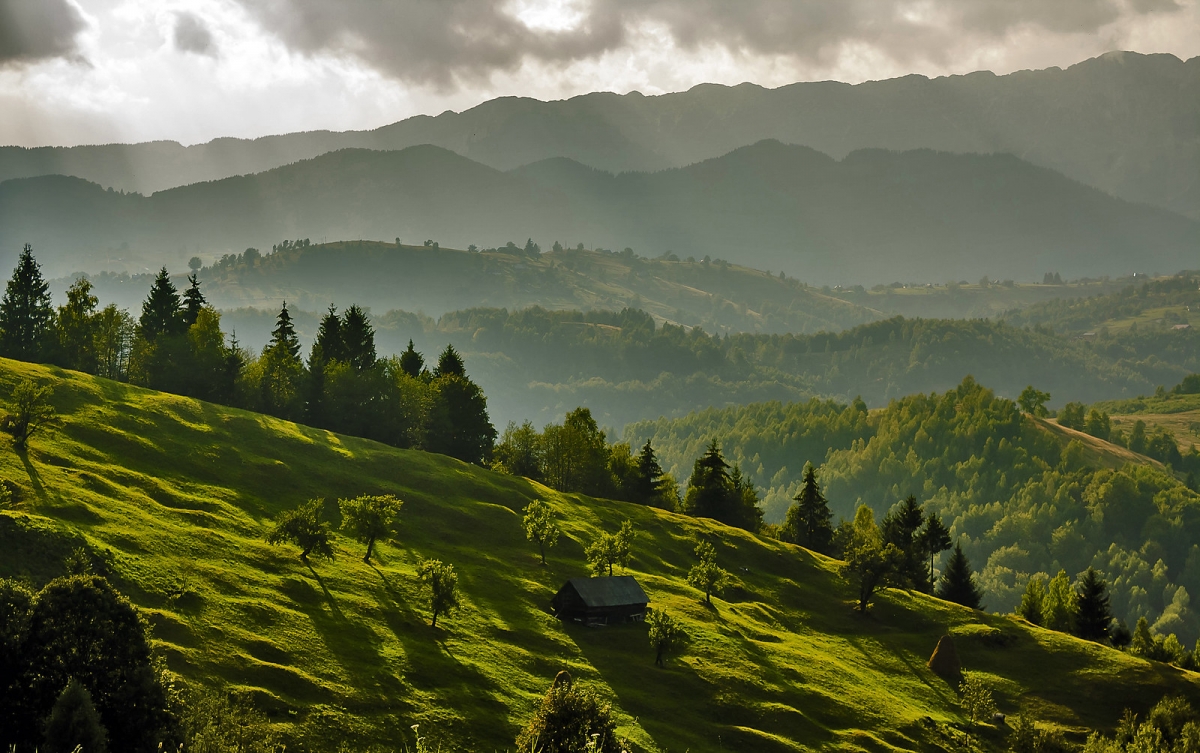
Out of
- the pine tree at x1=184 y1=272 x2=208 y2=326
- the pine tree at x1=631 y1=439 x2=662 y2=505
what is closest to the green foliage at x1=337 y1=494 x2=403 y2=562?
the pine tree at x1=631 y1=439 x2=662 y2=505

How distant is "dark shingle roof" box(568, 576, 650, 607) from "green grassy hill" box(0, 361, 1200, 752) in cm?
311

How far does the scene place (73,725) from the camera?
3562cm

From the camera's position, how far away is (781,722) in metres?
73.4

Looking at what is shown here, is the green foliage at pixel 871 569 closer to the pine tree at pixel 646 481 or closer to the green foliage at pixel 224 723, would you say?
the pine tree at pixel 646 481

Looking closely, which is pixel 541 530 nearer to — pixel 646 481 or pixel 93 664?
pixel 646 481

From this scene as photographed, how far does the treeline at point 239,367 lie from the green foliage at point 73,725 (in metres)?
96.3

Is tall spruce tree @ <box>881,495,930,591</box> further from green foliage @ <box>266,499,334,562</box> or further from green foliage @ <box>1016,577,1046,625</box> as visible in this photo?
green foliage @ <box>266,499,334,562</box>

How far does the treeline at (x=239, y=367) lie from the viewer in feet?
412

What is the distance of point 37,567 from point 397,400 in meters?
83.0

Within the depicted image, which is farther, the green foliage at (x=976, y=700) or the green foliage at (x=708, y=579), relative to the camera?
the green foliage at (x=708, y=579)

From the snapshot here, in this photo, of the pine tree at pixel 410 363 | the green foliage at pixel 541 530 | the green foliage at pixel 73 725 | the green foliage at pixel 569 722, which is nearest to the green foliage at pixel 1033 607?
the green foliage at pixel 541 530

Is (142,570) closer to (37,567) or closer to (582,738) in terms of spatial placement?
(37,567)

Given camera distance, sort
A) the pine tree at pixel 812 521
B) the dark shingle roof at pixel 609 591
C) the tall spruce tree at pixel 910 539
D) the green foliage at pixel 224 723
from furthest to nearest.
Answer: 1. the pine tree at pixel 812 521
2. the tall spruce tree at pixel 910 539
3. the dark shingle roof at pixel 609 591
4. the green foliage at pixel 224 723

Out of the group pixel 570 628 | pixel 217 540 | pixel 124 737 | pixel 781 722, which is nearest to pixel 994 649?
pixel 781 722
